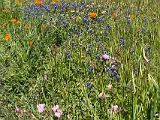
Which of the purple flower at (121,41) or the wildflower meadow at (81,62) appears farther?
the purple flower at (121,41)

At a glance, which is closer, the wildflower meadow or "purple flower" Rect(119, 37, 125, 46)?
the wildflower meadow

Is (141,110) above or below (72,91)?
above

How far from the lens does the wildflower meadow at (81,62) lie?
2.77 meters

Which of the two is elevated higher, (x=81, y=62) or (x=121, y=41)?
(x=121, y=41)

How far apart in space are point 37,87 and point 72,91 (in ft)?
1.35

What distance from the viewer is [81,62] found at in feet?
13.5

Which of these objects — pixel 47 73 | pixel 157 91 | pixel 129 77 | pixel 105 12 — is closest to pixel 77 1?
pixel 105 12

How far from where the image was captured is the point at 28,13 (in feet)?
20.3

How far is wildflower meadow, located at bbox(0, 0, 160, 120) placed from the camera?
109 inches

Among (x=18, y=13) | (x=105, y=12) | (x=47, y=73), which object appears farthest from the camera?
(x=18, y=13)

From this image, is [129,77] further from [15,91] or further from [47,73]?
[15,91]

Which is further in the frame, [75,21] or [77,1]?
[77,1]

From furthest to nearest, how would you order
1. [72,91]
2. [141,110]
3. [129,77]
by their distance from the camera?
1. [72,91]
2. [129,77]
3. [141,110]

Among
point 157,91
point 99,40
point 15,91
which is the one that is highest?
point 157,91
